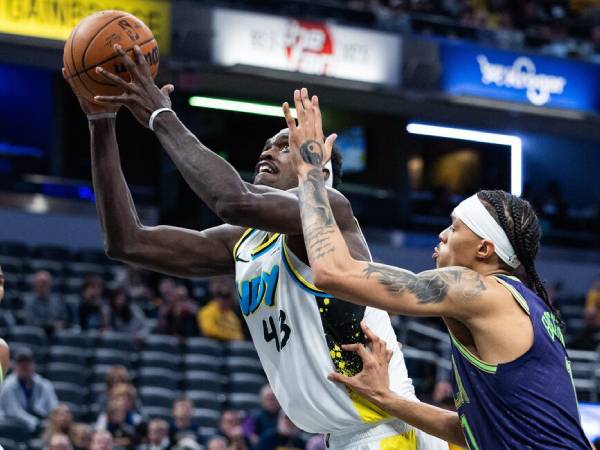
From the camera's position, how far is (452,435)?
416 centimetres

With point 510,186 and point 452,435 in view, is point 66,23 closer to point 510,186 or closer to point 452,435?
point 510,186

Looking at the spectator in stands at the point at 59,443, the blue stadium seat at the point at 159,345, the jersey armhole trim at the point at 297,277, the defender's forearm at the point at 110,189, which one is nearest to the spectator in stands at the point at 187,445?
the spectator in stands at the point at 59,443

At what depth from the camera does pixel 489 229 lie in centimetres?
359

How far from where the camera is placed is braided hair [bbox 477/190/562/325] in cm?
359

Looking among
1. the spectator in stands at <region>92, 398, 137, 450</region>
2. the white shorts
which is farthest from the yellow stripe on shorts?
the spectator in stands at <region>92, 398, 137, 450</region>

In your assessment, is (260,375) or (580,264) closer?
(260,375)

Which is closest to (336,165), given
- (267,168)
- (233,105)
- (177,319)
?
(267,168)

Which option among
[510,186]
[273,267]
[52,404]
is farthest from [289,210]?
[510,186]

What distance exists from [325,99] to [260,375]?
6832 millimetres

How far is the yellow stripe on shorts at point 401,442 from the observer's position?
14.4 ft

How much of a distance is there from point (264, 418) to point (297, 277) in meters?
6.82

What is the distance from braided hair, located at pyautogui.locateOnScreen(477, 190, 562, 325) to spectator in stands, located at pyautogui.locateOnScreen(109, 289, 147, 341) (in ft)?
32.6

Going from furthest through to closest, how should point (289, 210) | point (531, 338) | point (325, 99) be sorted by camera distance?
1. point (325, 99)
2. point (289, 210)
3. point (531, 338)

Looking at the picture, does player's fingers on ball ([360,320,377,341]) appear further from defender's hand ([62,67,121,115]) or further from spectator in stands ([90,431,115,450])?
spectator in stands ([90,431,115,450])
